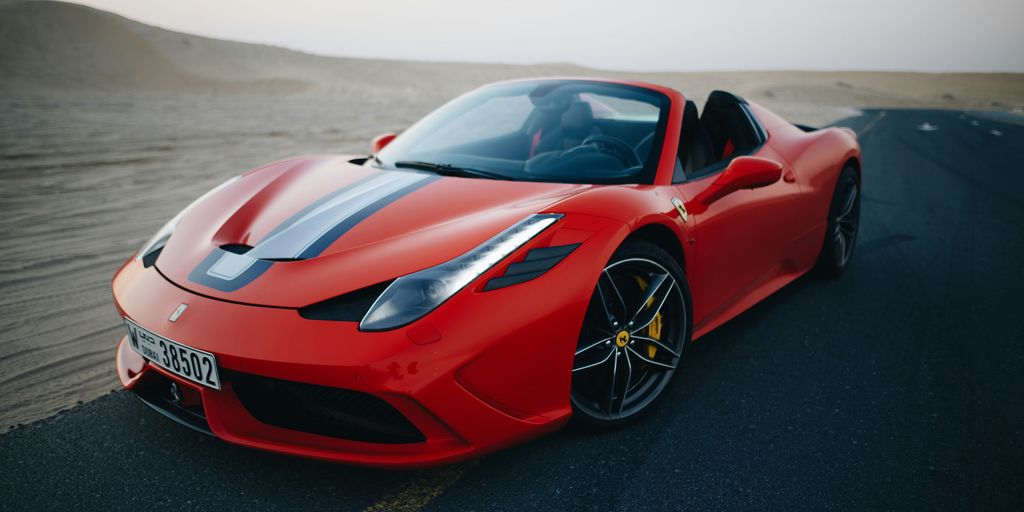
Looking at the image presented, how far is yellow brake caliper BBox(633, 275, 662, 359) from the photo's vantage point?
7.30 ft

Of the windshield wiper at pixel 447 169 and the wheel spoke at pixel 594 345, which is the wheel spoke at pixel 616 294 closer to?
the wheel spoke at pixel 594 345

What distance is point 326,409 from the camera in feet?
5.44

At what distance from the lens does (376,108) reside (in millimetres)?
17531

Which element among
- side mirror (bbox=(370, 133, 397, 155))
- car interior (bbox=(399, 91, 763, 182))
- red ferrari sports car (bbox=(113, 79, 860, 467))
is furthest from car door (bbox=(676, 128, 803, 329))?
side mirror (bbox=(370, 133, 397, 155))

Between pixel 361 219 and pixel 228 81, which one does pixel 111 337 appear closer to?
pixel 361 219

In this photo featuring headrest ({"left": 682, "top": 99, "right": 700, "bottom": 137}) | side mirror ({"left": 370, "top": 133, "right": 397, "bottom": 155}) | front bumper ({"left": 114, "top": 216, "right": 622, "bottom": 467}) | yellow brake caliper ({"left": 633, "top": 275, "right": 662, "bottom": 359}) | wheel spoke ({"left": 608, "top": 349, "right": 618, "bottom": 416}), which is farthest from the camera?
side mirror ({"left": 370, "top": 133, "right": 397, "bottom": 155})

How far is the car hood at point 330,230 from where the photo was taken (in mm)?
1823

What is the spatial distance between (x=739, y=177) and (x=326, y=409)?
68.1 inches

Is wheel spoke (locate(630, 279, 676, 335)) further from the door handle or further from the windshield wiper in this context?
the windshield wiper

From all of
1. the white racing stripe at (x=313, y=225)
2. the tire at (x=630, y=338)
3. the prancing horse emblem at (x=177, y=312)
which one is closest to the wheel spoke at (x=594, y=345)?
the tire at (x=630, y=338)

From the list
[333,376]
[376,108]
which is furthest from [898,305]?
[376,108]

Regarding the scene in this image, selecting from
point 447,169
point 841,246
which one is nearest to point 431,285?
point 447,169

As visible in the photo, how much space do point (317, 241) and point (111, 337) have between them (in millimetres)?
Result: 1484

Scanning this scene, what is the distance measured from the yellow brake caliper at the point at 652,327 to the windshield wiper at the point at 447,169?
0.66m
